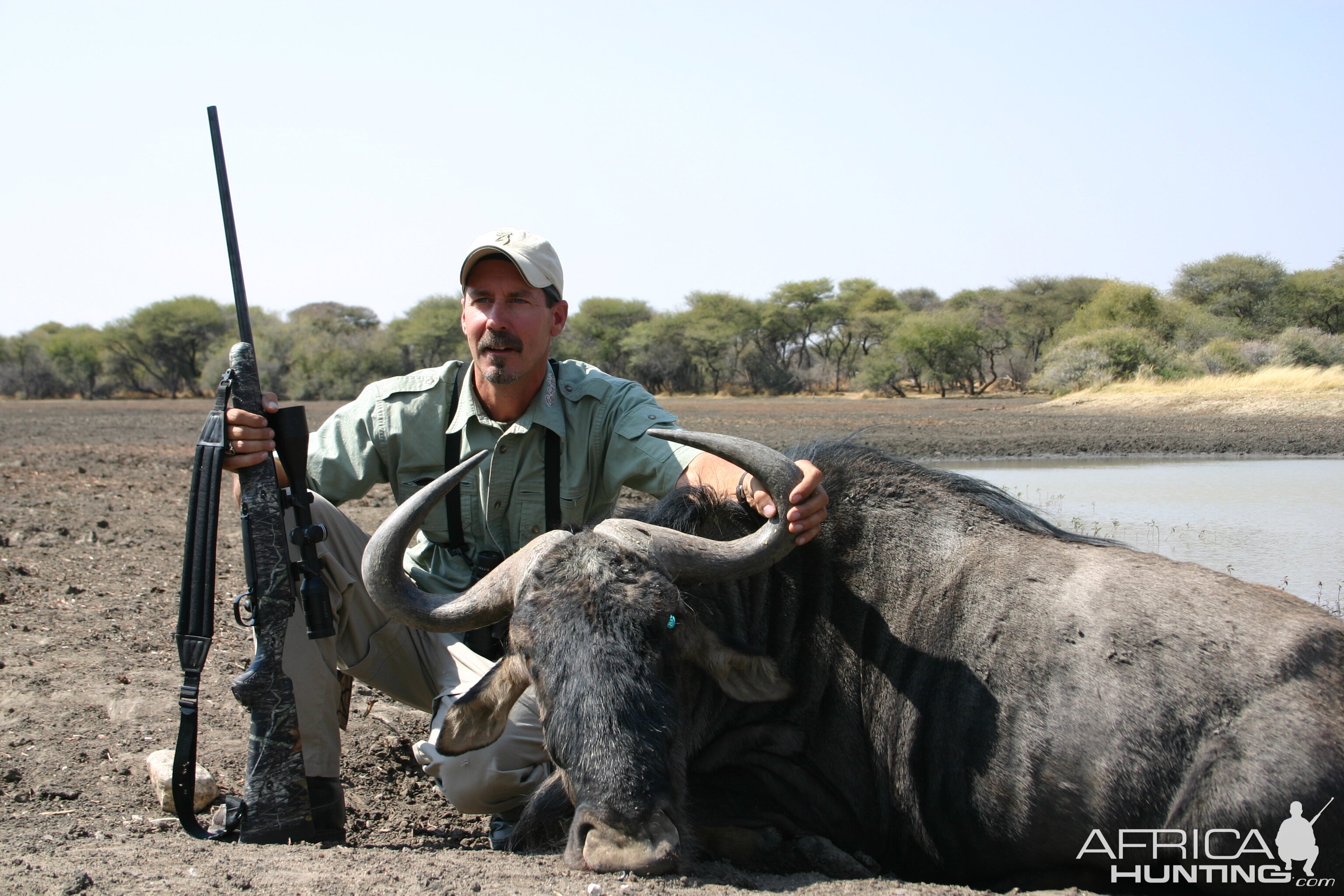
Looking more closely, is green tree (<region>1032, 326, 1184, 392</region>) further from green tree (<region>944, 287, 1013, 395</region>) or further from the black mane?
the black mane

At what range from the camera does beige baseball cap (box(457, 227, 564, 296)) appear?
485cm

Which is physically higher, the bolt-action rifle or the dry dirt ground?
the bolt-action rifle

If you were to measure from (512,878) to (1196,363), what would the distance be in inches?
1661

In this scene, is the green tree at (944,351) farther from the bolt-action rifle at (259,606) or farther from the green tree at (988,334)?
the bolt-action rifle at (259,606)

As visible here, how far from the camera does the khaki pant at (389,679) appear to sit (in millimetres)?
4121

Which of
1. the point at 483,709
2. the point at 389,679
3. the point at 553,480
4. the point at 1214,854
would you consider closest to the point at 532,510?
the point at 553,480

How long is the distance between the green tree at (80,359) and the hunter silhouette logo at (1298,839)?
76.1 meters

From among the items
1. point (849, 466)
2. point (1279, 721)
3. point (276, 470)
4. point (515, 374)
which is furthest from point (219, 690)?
point (1279, 721)

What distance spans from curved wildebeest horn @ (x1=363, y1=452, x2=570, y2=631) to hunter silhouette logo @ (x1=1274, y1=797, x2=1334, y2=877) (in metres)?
2.61

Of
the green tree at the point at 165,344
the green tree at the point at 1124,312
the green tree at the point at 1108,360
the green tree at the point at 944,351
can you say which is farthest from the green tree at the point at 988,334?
the green tree at the point at 165,344

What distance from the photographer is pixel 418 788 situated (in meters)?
5.08

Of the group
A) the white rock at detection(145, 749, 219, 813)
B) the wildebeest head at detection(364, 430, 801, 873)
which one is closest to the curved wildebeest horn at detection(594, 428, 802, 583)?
the wildebeest head at detection(364, 430, 801, 873)

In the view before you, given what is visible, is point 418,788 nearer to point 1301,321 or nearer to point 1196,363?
point 1196,363

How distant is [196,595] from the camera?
12.8ft
